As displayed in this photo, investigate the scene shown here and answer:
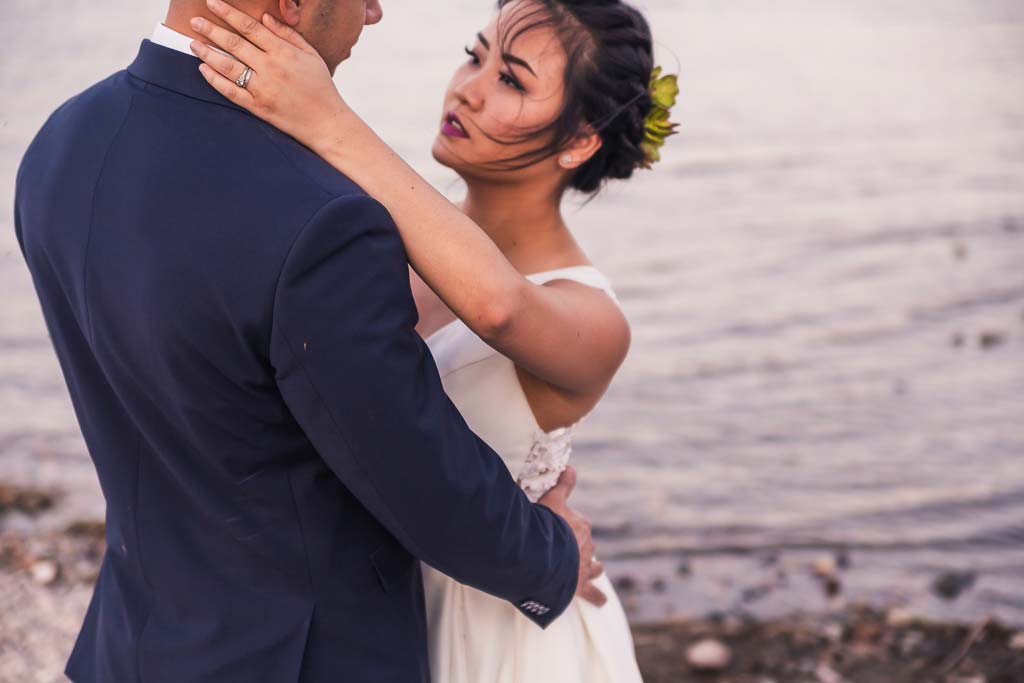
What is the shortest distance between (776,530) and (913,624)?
998mm

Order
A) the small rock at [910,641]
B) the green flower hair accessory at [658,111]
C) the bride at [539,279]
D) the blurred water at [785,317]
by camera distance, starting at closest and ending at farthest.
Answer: the bride at [539,279] < the green flower hair accessory at [658,111] < the small rock at [910,641] < the blurred water at [785,317]

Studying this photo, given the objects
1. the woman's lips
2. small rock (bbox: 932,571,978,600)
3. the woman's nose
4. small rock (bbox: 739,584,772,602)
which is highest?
the woman's nose

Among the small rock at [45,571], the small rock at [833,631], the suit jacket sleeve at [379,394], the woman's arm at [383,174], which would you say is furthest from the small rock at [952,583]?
the small rock at [45,571]

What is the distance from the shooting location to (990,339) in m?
7.83

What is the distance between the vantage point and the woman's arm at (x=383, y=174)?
1.63 meters

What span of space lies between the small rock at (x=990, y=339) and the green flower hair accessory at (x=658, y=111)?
5.63m

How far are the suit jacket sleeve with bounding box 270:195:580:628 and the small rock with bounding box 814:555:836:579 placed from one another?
3.77m

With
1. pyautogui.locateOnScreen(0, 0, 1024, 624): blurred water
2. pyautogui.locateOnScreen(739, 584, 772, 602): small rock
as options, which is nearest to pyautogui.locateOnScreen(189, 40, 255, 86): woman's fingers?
pyautogui.locateOnScreen(0, 0, 1024, 624): blurred water

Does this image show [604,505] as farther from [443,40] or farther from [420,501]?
[443,40]

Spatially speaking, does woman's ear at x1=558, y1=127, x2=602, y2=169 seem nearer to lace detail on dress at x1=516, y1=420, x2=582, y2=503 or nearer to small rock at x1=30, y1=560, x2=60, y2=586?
lace detail on dress at x1=516, y1=420, x2=582, y2=503

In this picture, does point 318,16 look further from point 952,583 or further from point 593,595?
point 952,583

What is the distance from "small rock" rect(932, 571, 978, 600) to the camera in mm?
5035

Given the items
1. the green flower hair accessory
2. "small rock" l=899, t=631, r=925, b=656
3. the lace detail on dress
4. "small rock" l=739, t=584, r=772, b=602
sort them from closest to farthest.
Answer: the lace detail on dress, the green flower hair accessory, "small rock" l=899, t=631, r=925, b=656, "small rock" l=739, t=584, r=772, b=602

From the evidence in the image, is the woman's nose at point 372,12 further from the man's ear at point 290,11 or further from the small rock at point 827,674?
the small rock at point 827,674
